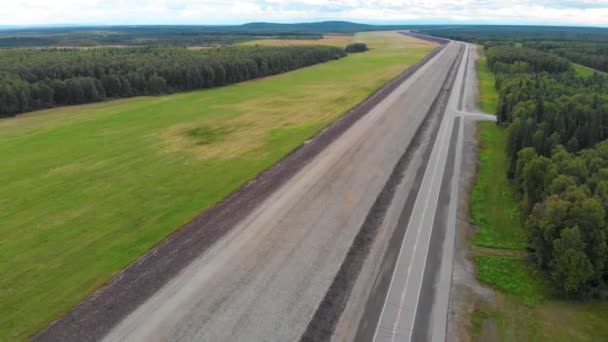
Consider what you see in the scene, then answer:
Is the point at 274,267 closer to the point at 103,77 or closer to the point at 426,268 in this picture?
the point at 426,268

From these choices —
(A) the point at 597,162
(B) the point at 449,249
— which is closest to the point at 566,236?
(B) the point at 449,249

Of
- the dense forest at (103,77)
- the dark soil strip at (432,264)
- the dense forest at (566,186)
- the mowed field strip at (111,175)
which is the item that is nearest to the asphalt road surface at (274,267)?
the dark soil strip at (432,264)

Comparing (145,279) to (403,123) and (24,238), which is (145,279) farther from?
(403,123)

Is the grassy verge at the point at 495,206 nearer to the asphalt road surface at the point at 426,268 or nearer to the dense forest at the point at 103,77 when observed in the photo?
the asphalt road surface at the point at 426,268

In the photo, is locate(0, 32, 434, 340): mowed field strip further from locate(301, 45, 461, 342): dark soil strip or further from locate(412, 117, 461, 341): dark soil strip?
locate(412, 117, 461, 341): dark soil strip

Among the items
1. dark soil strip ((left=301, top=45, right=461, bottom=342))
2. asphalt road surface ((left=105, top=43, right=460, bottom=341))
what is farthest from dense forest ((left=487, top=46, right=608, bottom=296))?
dark soil strip ((left=301, top=45, right=461, bottom=342))

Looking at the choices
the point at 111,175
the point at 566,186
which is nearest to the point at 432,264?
the point at 566,186
